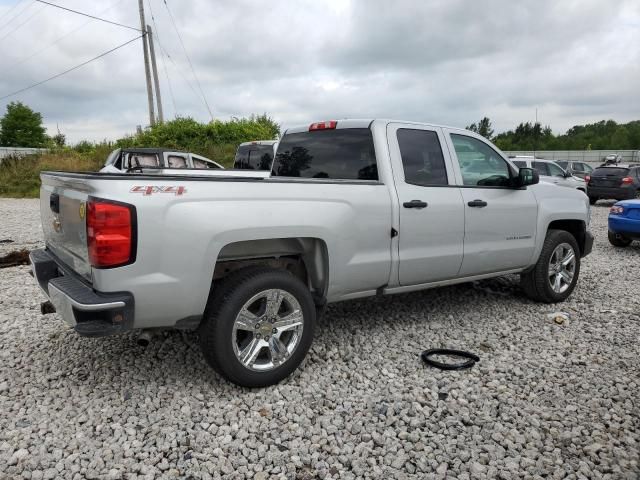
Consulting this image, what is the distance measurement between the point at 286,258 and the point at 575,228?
12.7 feet

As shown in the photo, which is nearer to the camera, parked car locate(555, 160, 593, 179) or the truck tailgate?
the truck tailgate

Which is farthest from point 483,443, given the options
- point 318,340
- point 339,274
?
point 318,340

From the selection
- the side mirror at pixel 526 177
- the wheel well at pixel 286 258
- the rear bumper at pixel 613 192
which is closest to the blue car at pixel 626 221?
the side mirror at pixel 526 177

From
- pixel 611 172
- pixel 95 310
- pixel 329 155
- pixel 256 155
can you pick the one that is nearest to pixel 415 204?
pixel 329 155

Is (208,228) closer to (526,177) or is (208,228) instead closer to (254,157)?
(526,177)

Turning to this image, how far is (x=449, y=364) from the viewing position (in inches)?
156

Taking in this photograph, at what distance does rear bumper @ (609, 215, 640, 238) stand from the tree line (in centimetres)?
5452

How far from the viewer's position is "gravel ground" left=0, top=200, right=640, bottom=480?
272 centimetres

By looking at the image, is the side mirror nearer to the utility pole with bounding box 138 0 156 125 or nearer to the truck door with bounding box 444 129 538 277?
the truck door with bounding box 444 129 538 277

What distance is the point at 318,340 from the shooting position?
4430 millimetres

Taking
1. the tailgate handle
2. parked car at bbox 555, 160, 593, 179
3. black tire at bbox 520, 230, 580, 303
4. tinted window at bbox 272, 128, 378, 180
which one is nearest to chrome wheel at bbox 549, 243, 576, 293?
black tire at bbox 520, 230, 580, 303

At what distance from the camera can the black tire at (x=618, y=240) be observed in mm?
9461

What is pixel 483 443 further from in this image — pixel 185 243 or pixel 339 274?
pixel 185 243

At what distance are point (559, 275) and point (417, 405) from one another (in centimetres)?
309
